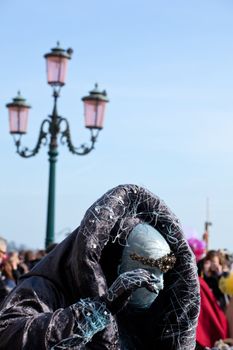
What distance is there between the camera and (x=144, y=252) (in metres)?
2.25

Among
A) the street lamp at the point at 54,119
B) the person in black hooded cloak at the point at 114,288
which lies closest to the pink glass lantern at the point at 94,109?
the street lamp at the point at 54,119

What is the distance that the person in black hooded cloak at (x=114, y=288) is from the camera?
6.70 feet

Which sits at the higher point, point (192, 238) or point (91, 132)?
point (91, 132)

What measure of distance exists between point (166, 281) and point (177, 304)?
0.08m

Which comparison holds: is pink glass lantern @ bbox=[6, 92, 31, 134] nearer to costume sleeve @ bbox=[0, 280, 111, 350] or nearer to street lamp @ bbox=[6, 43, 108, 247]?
street lamp @ bbox=[6, 43, 108, 247]

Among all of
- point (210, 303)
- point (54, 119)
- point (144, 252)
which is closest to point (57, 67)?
point (54, 119)

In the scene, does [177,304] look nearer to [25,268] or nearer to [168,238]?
[168,238]

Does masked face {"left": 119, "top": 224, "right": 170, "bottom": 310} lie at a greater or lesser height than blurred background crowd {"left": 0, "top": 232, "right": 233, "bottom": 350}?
greater

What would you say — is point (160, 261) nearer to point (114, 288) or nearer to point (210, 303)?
point (114, 288)

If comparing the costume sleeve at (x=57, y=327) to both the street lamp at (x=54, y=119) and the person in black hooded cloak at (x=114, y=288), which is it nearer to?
the person in black hooded cloak at (x=114, y=288)

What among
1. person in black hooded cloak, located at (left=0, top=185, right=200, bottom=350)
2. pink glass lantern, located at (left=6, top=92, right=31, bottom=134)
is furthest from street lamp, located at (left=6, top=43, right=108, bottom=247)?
person in black hooded cloak, located at (left=0, top=185, right=200, bottom=350)

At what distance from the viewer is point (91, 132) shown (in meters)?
11.7

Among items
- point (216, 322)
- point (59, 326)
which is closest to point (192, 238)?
point (216, 322)

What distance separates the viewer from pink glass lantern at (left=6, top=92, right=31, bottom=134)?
1179cm
